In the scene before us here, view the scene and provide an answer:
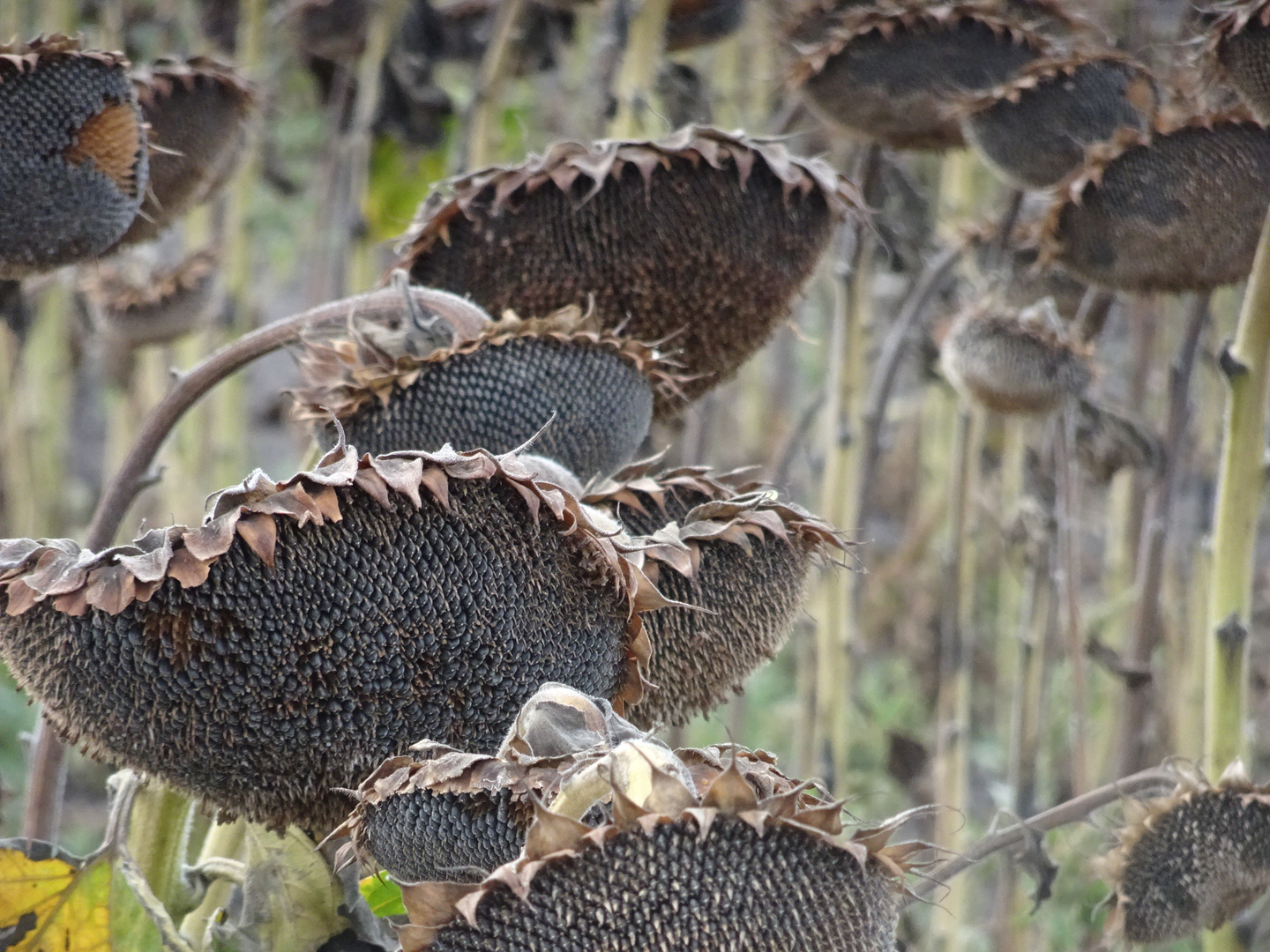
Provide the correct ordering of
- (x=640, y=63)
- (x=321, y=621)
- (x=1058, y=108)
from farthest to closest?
1. (x=640, y=63)
2. (x=1058, y=108)
3. (x=321, y=621)

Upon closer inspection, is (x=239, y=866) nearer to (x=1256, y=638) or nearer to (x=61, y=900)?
(x=61, y=900)

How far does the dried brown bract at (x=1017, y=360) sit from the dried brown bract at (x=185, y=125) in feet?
2.97

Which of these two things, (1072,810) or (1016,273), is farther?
(1016,273)

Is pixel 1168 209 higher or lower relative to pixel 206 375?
higher

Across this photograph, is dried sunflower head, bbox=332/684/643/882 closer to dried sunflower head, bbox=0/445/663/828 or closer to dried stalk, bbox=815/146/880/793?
dried sunflower head, bbox=0/445/663/828

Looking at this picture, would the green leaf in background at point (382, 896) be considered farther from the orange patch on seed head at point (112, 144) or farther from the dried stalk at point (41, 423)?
the dried stalk at point (41, 423)

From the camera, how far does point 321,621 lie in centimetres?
62

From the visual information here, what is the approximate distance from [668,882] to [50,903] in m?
0.52

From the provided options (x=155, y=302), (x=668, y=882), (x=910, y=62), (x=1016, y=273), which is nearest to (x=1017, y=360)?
(x=1016, y=273)

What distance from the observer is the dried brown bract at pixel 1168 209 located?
1.27 metres

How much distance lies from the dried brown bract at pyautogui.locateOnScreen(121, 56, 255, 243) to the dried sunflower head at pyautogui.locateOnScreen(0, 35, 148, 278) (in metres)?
0.17

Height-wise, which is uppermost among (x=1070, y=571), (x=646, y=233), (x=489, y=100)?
(x=489, y=100)

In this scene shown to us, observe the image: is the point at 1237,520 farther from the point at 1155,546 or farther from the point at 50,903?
the point at 50,903

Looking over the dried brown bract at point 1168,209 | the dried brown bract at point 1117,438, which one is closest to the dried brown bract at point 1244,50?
the dried brown bract at point 1168,209
